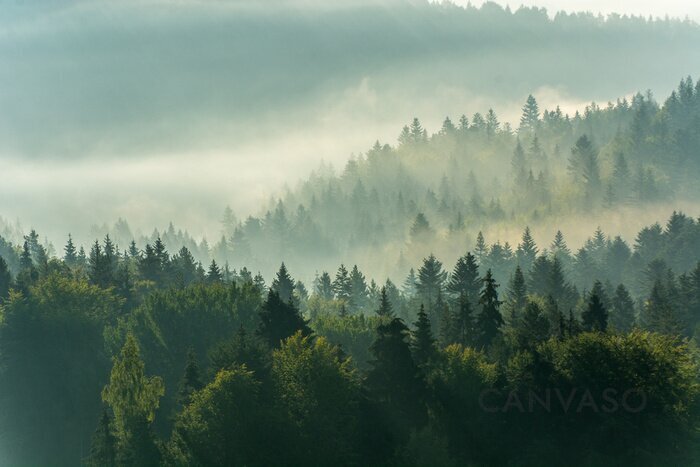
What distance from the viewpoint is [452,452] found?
9850 cm

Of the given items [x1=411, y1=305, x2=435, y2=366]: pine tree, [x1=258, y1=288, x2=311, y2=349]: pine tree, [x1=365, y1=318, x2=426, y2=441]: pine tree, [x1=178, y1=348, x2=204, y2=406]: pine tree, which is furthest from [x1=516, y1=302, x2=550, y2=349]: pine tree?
[x1=178, y1=348, x2=204, y2=406]: pine tree

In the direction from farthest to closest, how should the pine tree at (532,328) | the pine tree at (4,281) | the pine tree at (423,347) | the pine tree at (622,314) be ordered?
1. the pine tree at (4,281)
2. the pine tree at (622,314)
3. the pine tree at (532,328)
4. the pine tree at (423,347)

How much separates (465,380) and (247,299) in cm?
4479

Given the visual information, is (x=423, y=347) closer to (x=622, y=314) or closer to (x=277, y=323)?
(x=277, y=323)

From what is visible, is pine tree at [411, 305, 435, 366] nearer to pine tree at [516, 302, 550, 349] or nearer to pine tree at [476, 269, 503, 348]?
pine tree at [516, 302, 550, 349]

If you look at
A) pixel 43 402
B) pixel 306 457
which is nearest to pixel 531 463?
pixel 306 457

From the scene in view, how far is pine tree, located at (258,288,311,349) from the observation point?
377 feet

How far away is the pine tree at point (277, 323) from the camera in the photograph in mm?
115000

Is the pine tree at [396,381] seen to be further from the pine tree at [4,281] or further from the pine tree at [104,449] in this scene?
the pine tree at [4,281]

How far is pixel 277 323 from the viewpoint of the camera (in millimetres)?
115875

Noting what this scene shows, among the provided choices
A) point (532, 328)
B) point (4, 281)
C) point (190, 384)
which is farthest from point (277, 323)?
point (4, 281)

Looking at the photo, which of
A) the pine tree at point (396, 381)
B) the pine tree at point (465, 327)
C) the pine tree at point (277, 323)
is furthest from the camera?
the pine tree at point (465, 327)

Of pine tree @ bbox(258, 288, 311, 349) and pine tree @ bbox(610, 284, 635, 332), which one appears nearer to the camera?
pine tree @ bbox(258, 288, 311, 349)

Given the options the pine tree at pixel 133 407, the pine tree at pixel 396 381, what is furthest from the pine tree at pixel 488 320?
the pine tree at pixel 133 407
